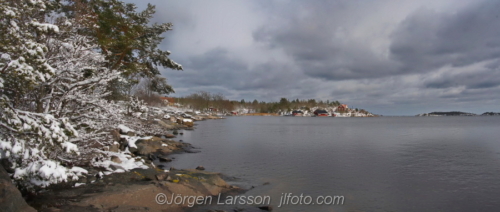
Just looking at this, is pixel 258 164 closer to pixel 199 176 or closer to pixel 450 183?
pixel 199 176

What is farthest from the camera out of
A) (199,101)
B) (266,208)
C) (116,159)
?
(199,101)

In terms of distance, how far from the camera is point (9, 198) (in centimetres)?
820

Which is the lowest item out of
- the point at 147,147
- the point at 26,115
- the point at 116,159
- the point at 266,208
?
the point at 266,208

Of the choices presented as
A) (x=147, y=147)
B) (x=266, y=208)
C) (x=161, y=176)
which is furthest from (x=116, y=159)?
(x=147, y=147)

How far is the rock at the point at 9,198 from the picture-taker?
8.07 metres

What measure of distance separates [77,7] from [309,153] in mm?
21883

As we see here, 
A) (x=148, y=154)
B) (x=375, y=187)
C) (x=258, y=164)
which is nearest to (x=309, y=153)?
(x=258, y=164)

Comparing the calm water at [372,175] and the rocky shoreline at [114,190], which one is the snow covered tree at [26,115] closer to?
the rocky shoreline at [114,190]

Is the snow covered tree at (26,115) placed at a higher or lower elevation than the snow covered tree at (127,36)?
lower

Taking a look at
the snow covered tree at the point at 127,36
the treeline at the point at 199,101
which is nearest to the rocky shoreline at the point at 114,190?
the snow covered tree at the point at 127,36

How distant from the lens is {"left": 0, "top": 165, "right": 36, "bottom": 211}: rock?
26.5 ft

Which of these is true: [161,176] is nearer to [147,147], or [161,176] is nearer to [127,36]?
[127,36]

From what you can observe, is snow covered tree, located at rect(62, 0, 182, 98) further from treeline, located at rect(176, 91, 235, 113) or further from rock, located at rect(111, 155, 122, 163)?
treeline, located at rect(176, 91, 235, 113)

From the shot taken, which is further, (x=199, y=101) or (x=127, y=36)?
(x=199, y=101)
